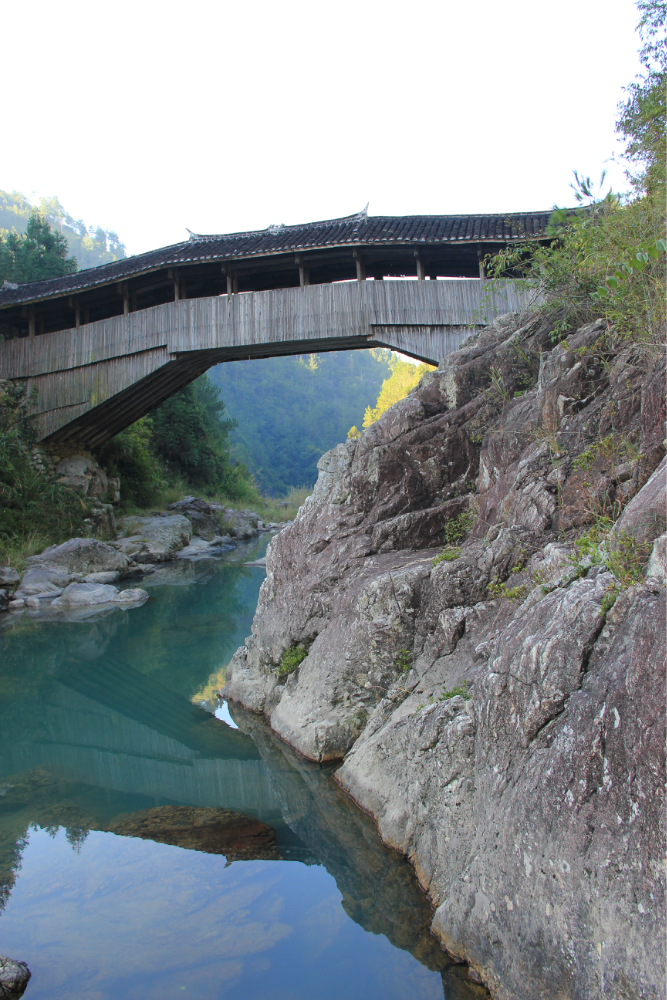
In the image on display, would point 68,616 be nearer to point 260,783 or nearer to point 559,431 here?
point 260,783

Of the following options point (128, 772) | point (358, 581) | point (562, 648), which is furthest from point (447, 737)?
point (128, 772)

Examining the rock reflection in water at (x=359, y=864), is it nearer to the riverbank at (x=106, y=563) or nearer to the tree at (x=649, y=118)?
the tree at (x=649, y=118)

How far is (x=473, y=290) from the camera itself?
12.6 metres

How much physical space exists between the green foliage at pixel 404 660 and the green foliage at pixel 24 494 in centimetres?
1236

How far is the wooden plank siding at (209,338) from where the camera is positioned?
12.8 m

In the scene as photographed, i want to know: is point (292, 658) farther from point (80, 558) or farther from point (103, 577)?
point (80, 558)

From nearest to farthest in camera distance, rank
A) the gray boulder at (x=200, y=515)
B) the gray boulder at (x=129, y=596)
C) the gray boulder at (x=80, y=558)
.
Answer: the gray boulder at (x=129, y=596) → the gray boulder at (x=80, y=558) → the gray boulder at (x=200, y=515)

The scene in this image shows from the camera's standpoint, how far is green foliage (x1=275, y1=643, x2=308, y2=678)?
19.6 ft

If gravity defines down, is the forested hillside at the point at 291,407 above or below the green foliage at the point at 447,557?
above

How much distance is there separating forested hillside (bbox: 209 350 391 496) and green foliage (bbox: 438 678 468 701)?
54.8 metres

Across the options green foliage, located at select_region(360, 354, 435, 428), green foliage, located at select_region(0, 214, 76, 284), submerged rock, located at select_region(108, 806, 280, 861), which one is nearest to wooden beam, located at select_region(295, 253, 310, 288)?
submerged rock, located at select_region(108, 806, 280, 861)

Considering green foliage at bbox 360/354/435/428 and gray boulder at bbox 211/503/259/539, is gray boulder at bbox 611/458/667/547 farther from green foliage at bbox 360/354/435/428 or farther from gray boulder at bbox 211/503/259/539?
green foliage at bbox 360/354/435/428

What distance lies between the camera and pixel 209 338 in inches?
558

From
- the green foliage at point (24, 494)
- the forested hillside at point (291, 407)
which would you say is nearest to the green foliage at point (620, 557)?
the green foliage at point (24, 494)
